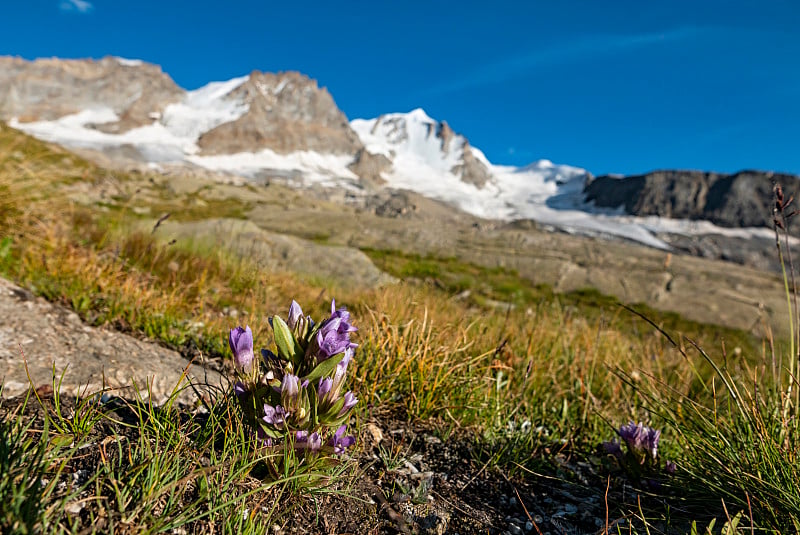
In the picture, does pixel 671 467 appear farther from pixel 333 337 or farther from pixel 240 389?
→ pixel 240 389

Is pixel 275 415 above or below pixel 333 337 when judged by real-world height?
below

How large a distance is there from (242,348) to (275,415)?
1.01 ft

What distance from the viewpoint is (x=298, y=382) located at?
1.68 m

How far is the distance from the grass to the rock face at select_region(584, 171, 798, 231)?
16806 centimetres

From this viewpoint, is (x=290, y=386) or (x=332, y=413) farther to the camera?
(x=332, y=413)

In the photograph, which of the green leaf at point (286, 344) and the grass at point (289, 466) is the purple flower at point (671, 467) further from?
the green leaf at point (286, 344)

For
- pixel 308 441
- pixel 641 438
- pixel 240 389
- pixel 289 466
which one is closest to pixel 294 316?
pixel 240 389

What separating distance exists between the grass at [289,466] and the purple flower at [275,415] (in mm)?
199

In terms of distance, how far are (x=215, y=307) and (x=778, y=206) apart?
528 cm

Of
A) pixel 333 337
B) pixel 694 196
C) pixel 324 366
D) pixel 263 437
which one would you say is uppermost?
pixel 694 196

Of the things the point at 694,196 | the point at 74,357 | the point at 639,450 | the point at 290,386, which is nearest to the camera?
the point at 290,386

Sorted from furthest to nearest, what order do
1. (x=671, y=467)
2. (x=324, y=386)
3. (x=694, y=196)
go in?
(x=694, y=196) < (x=671, y=467) < (x=324, y=386)

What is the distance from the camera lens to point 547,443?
9.56 ft

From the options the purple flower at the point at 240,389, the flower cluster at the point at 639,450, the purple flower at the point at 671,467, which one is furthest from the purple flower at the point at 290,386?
the purple flower at the point at 671,467
